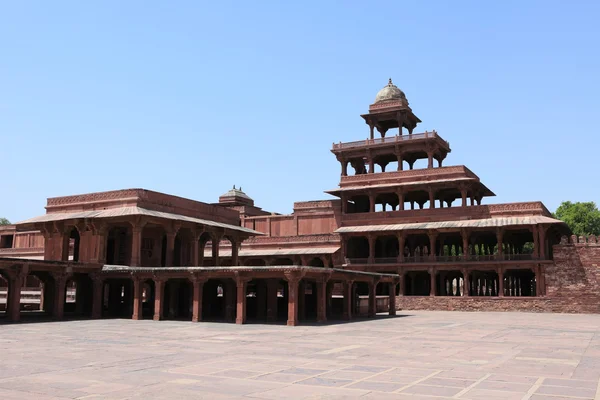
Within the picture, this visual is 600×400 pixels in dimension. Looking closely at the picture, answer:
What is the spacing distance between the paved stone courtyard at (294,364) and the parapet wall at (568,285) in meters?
20.5

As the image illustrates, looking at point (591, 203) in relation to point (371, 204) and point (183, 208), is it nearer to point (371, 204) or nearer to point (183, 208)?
point (371, 204)

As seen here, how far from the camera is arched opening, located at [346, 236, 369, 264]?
177ft

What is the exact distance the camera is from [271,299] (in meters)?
31.6

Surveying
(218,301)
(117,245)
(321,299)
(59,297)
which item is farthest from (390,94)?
(59,297)

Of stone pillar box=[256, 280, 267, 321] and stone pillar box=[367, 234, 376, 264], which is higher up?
stone pillar box=[367, 234, 376, 264]

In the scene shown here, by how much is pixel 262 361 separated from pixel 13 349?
7503 millimetres

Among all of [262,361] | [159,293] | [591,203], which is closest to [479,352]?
[262,361]

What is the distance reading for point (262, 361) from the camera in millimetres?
14875

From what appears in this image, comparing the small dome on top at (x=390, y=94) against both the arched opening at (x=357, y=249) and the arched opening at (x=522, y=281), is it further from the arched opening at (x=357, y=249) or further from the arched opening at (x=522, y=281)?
the arched opening at (x=522, y=281)

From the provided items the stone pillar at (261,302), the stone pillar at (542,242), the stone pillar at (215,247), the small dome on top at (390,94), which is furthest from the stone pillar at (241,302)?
the small dome on top at (390,94)

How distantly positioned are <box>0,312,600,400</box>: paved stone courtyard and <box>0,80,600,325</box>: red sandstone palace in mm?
7461

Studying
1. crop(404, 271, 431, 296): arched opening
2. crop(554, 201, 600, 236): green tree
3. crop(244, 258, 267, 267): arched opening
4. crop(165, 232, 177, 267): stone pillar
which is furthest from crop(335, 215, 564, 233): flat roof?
crop(554, 201, 600, 236): green tree

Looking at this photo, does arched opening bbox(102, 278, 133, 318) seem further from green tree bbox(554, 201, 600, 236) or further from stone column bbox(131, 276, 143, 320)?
green tree bbox(554, 201, 600, 236)

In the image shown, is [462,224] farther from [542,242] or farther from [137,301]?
[137,301]
